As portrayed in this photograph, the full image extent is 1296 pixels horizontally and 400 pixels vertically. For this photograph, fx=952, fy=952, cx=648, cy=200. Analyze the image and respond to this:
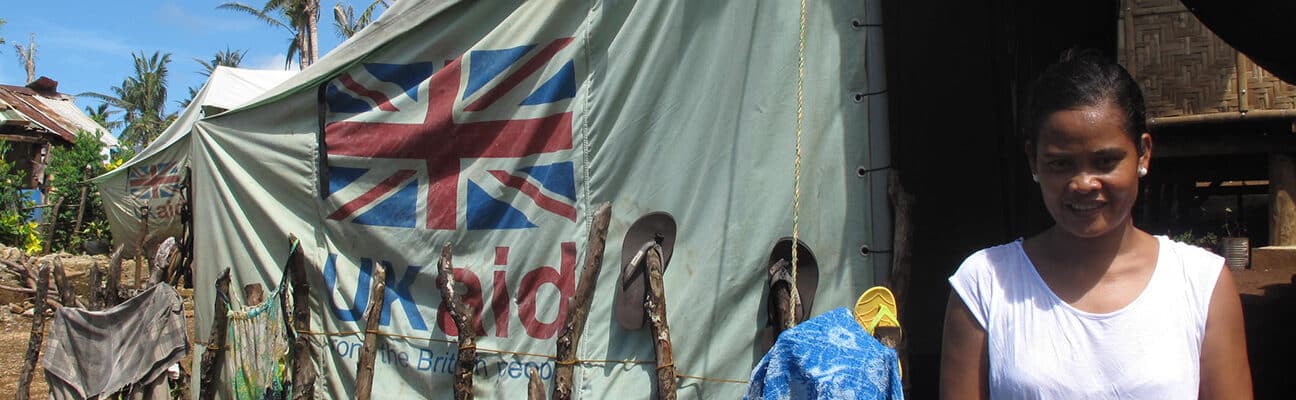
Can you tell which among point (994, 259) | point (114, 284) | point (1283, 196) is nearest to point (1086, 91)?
point (994, 259)

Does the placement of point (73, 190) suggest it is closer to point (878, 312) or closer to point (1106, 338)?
point (878, 312)

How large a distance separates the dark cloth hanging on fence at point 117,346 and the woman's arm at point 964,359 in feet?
16.0

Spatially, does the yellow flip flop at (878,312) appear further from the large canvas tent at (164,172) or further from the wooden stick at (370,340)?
the large canvas tent at (164,172)

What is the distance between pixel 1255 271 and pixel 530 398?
7947 millimetres

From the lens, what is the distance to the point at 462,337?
163 inches

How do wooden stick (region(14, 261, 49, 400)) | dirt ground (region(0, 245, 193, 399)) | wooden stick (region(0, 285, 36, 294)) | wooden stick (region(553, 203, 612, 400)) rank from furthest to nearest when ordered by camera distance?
1. wooden stick (region(0, 285, 36, 294))
2. dirt ground (region(0, 245, 193, 399))
3. wooden stick (region(14, 261, 49, 400))
4. wooden stick (region(553, 203, 612, 400))

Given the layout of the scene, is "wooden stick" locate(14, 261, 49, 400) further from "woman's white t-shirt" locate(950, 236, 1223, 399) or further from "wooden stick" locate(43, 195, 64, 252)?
"wooden stick" locate(43, 195, 64, 252)

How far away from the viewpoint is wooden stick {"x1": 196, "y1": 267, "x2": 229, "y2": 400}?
508 cm

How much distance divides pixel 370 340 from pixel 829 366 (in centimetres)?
290

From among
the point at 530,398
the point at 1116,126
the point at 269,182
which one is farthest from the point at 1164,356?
the point at 269,182

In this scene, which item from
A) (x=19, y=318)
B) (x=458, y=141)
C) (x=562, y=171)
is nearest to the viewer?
(x=562, y=171)

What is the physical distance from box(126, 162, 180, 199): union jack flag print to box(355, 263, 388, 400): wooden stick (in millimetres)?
5799

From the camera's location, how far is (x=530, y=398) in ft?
13.2

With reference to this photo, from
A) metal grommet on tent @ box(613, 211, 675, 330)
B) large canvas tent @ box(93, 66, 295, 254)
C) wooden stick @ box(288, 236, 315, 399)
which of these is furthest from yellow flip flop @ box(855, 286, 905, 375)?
large canvas tent @ box(93, 66, 295, 254)
